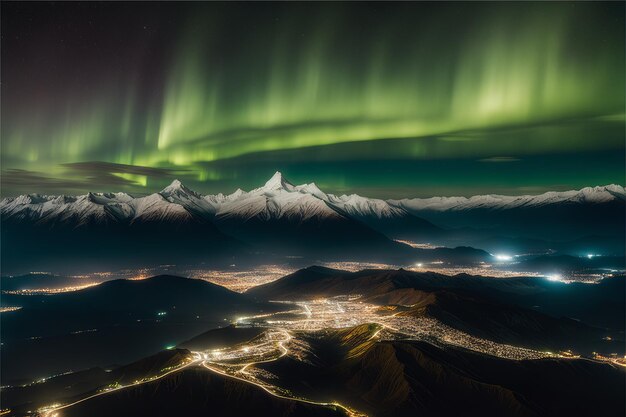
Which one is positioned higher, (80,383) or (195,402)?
(195,402)

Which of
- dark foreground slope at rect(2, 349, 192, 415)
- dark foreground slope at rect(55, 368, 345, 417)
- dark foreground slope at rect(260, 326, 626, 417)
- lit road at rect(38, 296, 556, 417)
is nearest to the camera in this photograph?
dark foreground slope at rect(55, 368, 345, 417)

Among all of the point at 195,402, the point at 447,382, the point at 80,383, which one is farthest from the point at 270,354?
the point at 80,383

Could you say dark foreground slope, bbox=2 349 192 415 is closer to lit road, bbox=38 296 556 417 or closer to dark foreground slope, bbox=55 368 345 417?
lit road, bbox=38 296 556 417

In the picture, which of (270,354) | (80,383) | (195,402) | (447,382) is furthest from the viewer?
(80,383)

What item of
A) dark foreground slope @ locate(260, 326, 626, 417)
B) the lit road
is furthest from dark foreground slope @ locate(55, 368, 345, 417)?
dark foreground slope @ locate(260, 326, 626, 417)

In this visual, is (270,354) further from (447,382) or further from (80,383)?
(80,383)

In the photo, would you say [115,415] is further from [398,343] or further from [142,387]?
[398,343]

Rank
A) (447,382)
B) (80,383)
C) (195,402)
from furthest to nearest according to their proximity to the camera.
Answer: (80,383)
(447,382)
(195,402)

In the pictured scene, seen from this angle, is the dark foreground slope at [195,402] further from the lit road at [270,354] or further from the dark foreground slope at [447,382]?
the dark foreground slope at [447,382]

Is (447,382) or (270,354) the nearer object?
(447,382)
